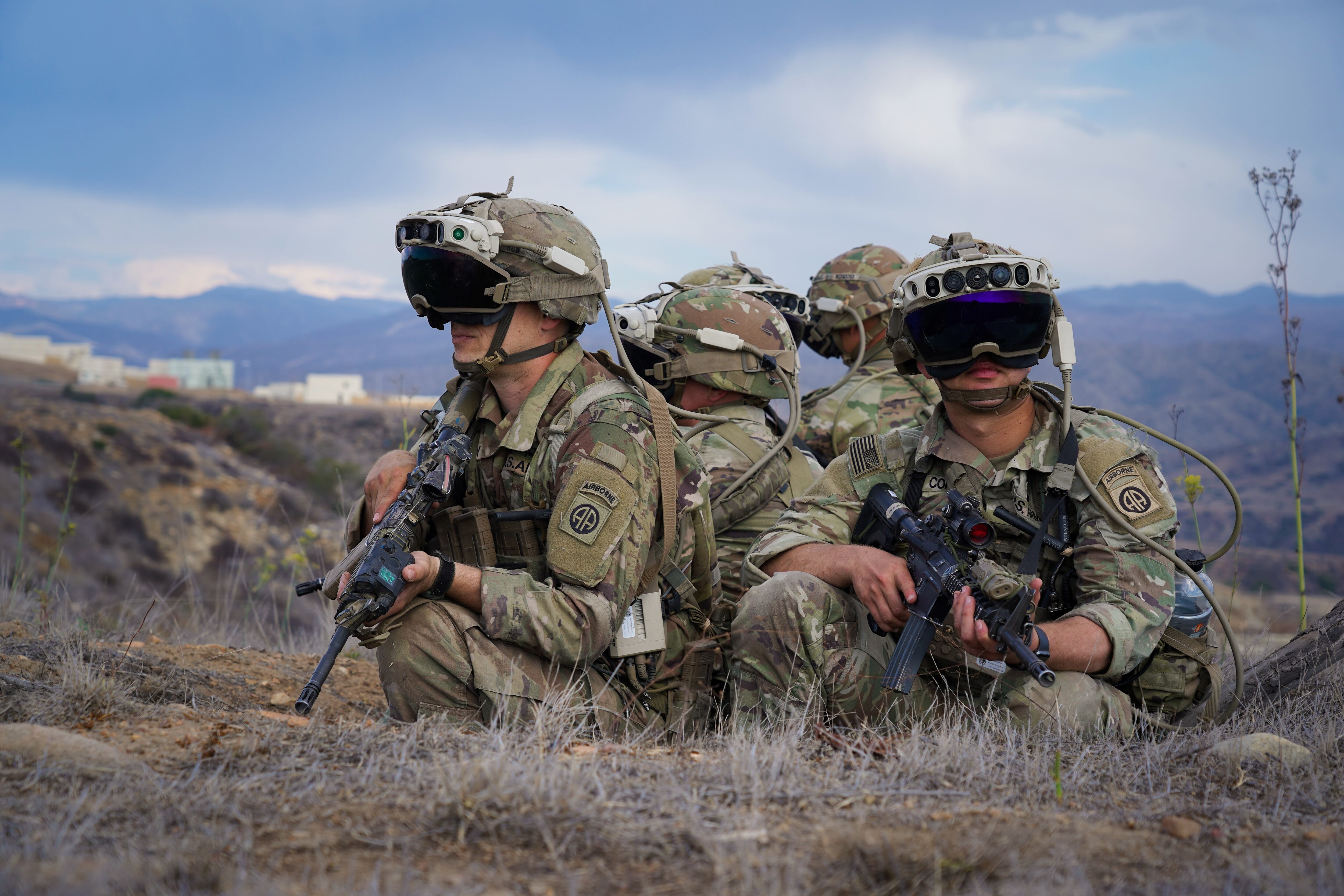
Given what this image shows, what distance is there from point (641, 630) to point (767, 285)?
3.32m

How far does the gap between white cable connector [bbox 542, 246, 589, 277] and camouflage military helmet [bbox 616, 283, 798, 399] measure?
134cm

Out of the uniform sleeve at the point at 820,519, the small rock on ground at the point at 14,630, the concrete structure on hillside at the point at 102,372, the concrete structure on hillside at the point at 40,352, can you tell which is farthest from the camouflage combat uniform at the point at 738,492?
the concrete structure on hillside at the point at 40,352

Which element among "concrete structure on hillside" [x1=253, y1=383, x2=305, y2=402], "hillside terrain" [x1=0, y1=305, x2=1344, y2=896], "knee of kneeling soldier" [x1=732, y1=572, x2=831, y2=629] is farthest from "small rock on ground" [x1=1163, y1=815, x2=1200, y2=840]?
"concrete structure on hillside" [x1=253, y1=383, x2=305, y2=402]

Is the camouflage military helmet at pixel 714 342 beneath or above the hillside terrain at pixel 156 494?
above

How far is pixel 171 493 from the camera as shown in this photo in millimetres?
25266

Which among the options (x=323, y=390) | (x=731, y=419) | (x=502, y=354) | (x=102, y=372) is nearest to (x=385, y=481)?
(x=502, y=354)

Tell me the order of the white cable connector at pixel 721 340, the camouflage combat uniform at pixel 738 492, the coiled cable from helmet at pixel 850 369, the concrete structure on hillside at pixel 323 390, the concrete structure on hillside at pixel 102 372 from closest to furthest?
1. the camouflage combat uniform at pixel 738 492
2. the white cable connector at pixel 721 340
3. the coiled cable from helmet at pixel 850 369
4. the concrete structure on hillside at pixel 102 372
5. the concrete structure on hillside at pixel 323 390

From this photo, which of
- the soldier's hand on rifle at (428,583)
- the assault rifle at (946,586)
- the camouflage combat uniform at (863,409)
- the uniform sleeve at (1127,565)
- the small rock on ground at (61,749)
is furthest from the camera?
the camouflage combat uniform at (863,409)

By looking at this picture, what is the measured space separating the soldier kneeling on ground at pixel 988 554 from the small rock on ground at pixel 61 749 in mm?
1905

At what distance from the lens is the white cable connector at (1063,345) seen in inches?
135

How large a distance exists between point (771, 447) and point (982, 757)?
2230mm

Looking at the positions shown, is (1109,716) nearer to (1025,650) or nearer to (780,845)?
(1025,650)

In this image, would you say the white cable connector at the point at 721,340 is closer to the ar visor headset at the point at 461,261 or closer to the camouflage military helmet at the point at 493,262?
the camouflage military helmet at the point at 493,262

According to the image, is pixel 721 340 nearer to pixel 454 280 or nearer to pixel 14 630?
pixel 454 280
